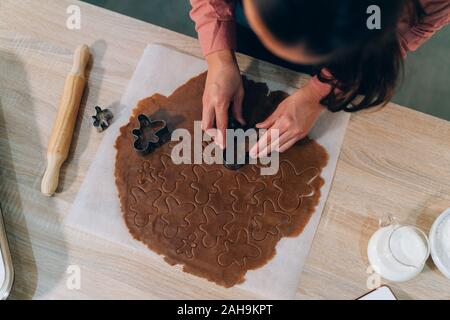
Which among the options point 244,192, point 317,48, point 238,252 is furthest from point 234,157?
point 317,48

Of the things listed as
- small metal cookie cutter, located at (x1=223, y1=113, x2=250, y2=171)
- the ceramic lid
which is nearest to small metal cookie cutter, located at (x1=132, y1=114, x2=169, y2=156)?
small metal cookie cutter, located at (x1=223, y1=113, x2=250, y2=171)

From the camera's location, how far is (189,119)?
732mm

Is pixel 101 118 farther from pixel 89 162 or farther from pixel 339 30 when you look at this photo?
pixel 339 30

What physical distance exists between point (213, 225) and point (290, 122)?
0.23 meters

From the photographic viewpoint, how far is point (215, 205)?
0.68m

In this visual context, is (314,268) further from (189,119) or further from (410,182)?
(189,119)

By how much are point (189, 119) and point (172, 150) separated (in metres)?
0.07

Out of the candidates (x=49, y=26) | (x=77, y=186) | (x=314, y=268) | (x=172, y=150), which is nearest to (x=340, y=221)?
(x=314, y=268)

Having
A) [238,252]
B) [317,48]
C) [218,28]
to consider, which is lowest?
[238,252]

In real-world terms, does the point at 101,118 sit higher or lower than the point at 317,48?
lower

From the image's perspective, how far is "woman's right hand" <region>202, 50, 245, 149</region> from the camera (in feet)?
2.26

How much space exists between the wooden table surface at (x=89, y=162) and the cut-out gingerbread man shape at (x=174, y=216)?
0.06 m

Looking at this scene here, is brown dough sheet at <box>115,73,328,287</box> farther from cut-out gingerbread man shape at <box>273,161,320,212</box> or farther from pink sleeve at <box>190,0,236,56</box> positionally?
pink sleeve at <box>190,0,236,56</box>

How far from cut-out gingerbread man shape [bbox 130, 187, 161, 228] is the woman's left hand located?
0.65 ft
